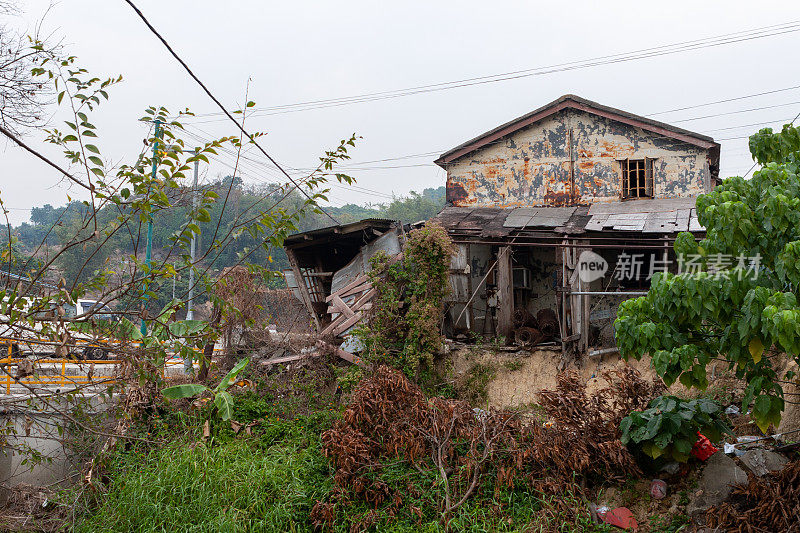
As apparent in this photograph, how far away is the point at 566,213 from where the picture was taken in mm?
13344

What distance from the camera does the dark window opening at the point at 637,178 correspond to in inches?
559

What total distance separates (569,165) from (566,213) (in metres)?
2.07

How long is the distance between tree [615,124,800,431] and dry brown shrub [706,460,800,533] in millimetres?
868

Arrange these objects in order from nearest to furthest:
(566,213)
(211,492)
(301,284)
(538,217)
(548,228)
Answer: (211,492) → (548,228) → (538,217) → (566,213) → (301,284)

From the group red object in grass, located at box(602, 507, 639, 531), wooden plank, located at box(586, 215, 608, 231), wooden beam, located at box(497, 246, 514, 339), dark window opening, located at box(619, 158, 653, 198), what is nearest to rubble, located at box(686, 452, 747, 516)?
red object in grass, located at box(602, 507, 639, 531)

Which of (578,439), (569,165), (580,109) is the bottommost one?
(578,439)

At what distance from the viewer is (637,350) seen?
5941 mm

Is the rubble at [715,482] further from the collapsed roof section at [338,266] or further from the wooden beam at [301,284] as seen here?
the wooden beam at [301,284]

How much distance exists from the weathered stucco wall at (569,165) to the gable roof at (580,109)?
176 millimetres

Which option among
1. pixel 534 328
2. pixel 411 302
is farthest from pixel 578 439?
pixel 534 328

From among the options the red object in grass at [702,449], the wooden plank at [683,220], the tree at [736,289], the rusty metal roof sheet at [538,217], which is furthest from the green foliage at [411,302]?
the tree at [736,289]

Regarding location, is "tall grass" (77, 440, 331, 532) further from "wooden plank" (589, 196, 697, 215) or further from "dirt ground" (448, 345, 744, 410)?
"wooden plank" (589, 196, 697, 215)

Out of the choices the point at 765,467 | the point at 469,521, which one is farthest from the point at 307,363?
the point at 765,467

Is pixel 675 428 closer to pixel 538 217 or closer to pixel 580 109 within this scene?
pixel 538 217
